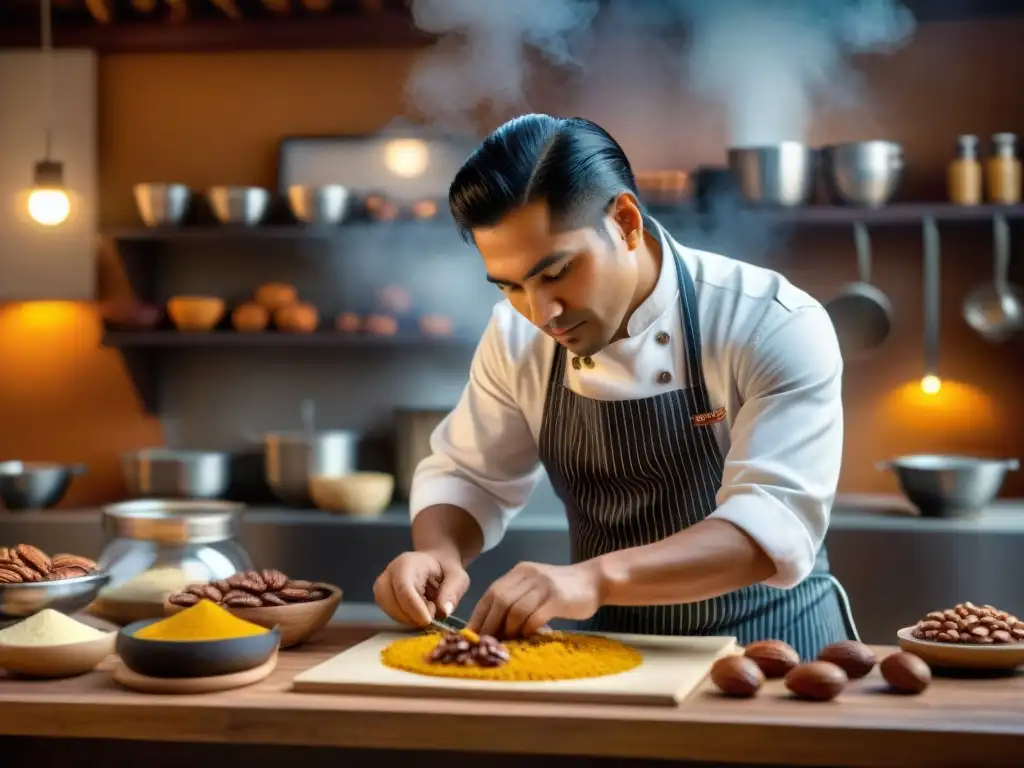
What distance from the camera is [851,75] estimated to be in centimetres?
425

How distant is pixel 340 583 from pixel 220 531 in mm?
1783

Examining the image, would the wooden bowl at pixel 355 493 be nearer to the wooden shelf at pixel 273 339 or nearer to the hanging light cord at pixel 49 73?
the wooden shelf at pixel 273 339

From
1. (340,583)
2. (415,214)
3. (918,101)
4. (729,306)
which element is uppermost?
(918,101)

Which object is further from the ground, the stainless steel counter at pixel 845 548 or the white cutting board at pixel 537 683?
the white cutting board at pixel 537 683

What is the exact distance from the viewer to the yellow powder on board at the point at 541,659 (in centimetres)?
165

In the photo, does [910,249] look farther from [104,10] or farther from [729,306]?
[104,10]

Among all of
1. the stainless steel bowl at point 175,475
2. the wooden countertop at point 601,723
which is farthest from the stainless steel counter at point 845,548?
the wooden countertop at point 601,723

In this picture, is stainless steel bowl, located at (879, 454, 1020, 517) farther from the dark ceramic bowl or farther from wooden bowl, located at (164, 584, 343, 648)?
the dark ceramic bowl

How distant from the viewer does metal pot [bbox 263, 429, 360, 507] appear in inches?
163

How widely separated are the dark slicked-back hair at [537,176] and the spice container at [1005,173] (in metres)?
2.39

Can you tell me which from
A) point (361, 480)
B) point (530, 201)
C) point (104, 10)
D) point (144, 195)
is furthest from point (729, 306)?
point (104, 10)

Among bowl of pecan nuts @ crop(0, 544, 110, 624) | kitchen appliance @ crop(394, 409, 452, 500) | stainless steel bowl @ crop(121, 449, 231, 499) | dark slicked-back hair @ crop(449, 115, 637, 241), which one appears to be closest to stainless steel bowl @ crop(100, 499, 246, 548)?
bowl of pecan nuts @ crop(0, 544, 110, 624)

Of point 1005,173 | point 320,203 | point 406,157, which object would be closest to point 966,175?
point 1005,173

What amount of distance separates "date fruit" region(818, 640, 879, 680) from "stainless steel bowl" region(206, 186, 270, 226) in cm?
295
